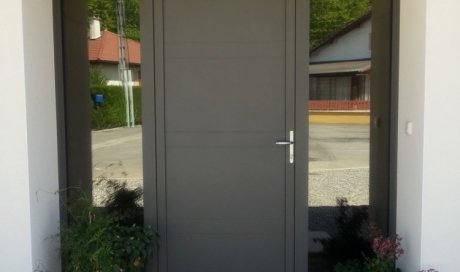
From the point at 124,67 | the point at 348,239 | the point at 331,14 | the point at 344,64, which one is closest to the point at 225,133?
the point at 124,67

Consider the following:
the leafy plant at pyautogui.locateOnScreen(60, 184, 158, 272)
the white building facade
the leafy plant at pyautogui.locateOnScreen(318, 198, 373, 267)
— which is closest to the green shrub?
the white building facade

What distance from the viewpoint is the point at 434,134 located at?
2902 millimetres

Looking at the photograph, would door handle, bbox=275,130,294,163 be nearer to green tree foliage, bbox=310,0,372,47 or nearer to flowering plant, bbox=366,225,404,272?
green tree foliage, bbox=310,0,372,47

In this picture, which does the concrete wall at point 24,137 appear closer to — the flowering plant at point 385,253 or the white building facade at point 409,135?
the white building facade at point 409,135

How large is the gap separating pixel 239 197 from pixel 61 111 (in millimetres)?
1318

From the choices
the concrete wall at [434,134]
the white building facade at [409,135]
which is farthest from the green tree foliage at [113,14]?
the concrete wall at [434,134]

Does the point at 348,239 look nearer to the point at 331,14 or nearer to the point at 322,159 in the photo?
the point at 322,159

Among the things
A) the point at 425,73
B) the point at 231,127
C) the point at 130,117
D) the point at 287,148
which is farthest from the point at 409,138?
the point at 130,117

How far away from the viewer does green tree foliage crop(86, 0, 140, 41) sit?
3.52 m

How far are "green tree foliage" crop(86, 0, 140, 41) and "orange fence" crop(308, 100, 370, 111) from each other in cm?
126

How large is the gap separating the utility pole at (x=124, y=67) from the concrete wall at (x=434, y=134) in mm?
1811

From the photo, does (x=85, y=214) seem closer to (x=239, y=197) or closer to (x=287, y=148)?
(x=239, y=197)

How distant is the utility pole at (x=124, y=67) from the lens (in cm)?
356

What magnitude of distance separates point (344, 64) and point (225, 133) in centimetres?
95
